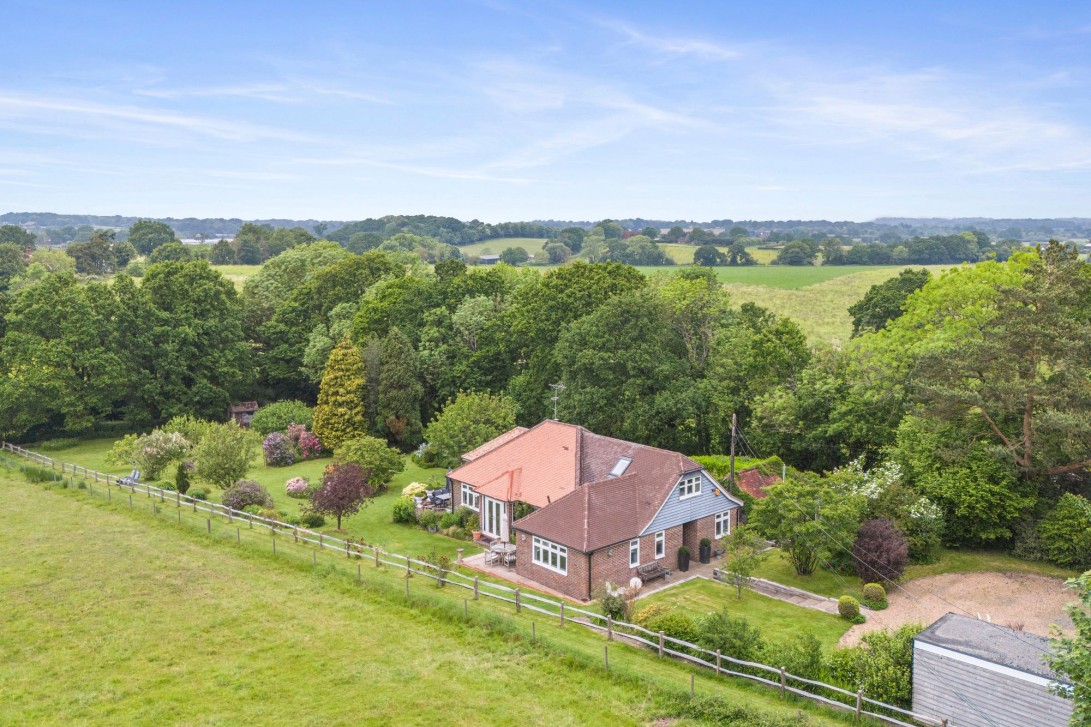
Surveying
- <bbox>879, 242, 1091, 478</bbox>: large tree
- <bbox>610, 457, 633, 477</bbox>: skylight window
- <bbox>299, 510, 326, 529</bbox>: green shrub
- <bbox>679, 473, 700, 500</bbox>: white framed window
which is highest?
<bbox>879, 242, 1091, 478</bbox>: large tree

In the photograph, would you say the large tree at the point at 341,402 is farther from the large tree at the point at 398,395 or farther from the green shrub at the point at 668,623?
the green shrub at the point at 668,623

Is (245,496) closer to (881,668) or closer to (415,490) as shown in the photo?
(415,490)

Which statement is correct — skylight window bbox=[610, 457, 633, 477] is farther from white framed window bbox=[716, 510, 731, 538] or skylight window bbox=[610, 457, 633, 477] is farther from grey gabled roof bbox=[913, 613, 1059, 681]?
grey gabled roof bbox=[913, 613, 1059, 681]

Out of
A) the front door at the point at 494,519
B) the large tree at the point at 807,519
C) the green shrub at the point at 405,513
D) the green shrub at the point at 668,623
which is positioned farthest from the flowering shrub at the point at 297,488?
the green shrub at the point at 668,623

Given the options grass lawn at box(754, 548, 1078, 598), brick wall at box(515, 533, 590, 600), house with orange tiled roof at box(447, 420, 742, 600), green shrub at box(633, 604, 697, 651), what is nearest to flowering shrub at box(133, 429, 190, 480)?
house with orange tiled roof at box(447, 420, 742, 600)

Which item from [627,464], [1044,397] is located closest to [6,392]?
[627,464]

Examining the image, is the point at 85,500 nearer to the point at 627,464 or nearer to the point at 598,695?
the point at 627,464
